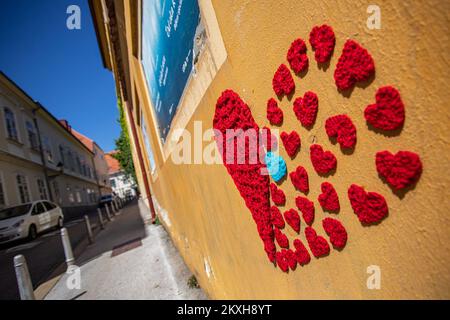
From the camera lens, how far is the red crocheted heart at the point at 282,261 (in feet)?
4.20

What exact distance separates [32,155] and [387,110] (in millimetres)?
22702

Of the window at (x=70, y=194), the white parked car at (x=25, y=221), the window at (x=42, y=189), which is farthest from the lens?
the window at (x=70, y=194)

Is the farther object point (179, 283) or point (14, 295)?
point (14, 295)

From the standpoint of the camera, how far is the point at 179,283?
4.04m

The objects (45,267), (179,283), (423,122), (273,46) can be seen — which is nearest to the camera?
(423,122)

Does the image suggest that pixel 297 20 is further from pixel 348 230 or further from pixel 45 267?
pixel 45 267

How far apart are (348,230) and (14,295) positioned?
6190mm

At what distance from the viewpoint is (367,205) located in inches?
29.5

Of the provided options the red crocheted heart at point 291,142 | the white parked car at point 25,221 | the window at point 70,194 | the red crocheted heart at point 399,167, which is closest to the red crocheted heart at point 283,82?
the red crocheted heart at point 291,142

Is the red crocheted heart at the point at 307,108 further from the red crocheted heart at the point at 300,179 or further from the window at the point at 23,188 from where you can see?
the window at the point at 23,188

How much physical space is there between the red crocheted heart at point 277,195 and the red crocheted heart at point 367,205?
1.27ft

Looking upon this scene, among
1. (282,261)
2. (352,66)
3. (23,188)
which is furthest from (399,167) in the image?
(23,188)

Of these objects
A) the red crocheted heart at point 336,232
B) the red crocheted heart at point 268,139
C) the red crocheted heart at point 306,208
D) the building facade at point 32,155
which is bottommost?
the red crocheted heart at point 336,232
